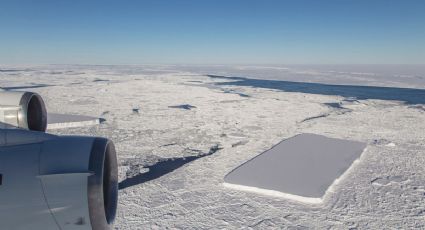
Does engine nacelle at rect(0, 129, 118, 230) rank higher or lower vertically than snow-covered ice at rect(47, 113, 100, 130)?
higher

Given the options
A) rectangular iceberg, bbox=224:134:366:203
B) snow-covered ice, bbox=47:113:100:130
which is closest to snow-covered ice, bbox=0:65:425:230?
rectangular iceberg, bbox=224:134:366:203

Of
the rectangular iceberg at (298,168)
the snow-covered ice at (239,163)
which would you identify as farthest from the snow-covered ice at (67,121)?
the rectangular iceberg at (298,168)

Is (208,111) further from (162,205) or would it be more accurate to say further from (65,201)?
(65,201)

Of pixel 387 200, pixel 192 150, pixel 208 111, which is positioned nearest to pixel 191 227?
pixel 387 200

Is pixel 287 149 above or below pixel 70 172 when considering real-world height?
below

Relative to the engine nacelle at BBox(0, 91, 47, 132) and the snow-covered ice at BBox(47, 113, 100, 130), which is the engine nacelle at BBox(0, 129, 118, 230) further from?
the snow-covered ice at BBox(47, 113, 100, 130)

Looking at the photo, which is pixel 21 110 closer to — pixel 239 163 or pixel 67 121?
pixel 239 163

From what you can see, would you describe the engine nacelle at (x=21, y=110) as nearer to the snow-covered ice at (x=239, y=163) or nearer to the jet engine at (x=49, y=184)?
the jet engine at (x=49, y=184)
